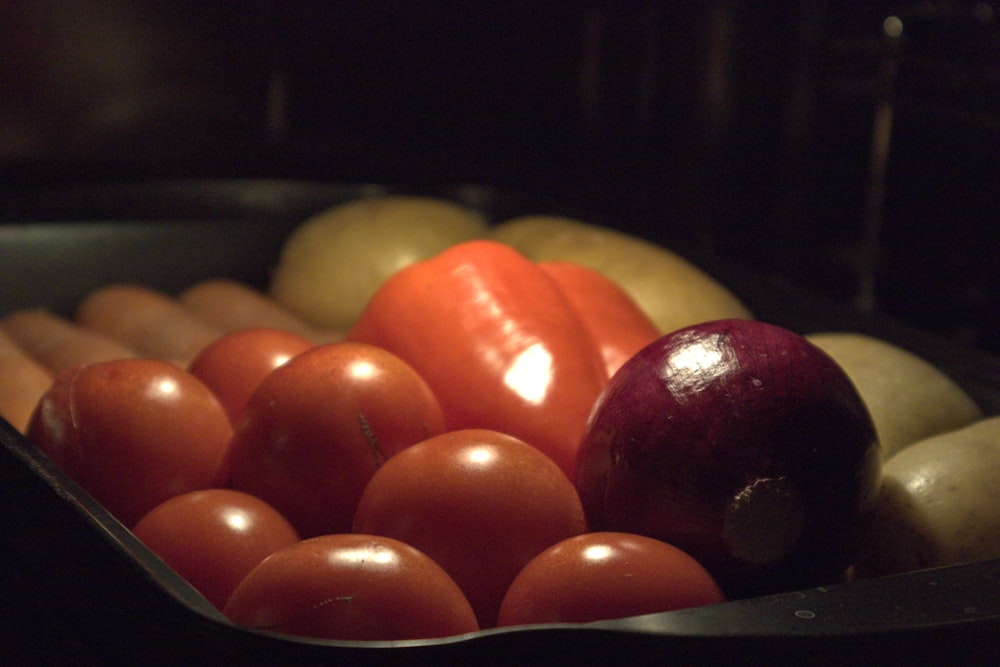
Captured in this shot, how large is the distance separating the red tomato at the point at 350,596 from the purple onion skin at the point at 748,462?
121mm

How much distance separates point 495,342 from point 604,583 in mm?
296

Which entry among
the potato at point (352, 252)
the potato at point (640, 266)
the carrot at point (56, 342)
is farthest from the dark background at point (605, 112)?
the carrot at point (56, 342)

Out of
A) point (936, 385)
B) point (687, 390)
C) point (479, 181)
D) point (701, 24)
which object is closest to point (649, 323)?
point (936, 385)

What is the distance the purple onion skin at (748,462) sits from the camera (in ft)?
1.77

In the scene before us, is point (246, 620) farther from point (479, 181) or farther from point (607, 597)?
point (479, 181)

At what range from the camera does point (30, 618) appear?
600 mm

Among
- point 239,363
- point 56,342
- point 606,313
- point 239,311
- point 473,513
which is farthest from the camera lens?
point 239,311

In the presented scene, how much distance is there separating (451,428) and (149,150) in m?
0.90

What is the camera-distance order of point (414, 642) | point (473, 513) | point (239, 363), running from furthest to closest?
point (239, 363), point (473, 513), point (414, 642)

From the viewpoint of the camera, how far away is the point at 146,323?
104 cm

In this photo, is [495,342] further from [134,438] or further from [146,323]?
[146,323]

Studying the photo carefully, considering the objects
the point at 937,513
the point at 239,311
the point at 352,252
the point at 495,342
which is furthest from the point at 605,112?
the point at 937,513

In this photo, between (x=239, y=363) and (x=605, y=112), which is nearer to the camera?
(x=239, y=363)

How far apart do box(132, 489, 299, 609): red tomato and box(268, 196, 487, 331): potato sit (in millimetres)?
588
